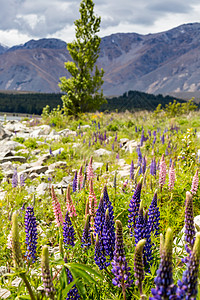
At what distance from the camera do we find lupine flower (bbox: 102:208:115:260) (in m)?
2.21

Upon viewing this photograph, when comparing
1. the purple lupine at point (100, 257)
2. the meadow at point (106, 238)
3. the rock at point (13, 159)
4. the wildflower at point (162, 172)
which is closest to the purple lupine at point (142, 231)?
the meadow at point (106, 238)

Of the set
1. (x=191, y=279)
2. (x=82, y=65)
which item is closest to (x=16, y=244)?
(x=191, y=279)

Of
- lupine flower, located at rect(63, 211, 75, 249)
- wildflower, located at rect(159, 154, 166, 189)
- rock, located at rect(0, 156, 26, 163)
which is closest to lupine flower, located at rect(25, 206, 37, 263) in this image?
lupine flower, located at rect(63, 211, 75, 249)

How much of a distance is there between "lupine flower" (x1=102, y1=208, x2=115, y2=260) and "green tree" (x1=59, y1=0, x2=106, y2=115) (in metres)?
20.6

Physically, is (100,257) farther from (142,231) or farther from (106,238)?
(142,231)

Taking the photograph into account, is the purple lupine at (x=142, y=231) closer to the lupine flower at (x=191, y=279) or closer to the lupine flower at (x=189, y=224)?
the lupine flower at (x=189, y=224)

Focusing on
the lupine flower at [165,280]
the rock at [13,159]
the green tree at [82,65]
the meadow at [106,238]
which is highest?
the green tree at [82,65]

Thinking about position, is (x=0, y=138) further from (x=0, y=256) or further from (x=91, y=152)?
(x=0, y=256)

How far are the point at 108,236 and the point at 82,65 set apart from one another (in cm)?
2182

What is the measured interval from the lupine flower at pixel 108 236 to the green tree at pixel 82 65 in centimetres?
2061

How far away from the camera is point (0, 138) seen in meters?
16.1

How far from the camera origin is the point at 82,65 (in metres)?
22.4

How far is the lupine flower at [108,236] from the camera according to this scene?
221cm

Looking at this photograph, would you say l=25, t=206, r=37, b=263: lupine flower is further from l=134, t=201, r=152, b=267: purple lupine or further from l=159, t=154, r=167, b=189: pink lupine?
l=159, t=154, r=167, b=189: pink lupine
